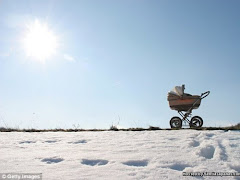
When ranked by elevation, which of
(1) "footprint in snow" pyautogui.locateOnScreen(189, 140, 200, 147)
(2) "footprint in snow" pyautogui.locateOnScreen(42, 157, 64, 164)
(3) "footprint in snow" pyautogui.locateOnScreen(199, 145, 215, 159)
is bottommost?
(2) "footprint in snow" pyautogui.locateOnScreen(42, 157, 64, 164)

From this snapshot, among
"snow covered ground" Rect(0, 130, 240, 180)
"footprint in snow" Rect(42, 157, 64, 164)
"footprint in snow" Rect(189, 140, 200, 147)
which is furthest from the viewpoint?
"footprint in snow" Rect(189, 140, 200, 147)

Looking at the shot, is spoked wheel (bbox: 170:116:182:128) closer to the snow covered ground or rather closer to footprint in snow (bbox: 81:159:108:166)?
the snow covered ground

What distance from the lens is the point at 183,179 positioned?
2223mm

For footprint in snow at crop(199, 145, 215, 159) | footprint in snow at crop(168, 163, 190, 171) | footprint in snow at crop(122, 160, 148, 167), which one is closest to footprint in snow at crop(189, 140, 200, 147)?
footprint in snow at crop(199, 145, 215, 159)

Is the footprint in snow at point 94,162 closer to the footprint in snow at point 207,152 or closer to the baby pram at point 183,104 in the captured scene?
the footprint in snow at point 207,152

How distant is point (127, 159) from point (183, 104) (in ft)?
22.0

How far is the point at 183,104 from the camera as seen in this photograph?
909 cm

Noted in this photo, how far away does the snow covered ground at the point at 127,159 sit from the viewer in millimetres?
2379

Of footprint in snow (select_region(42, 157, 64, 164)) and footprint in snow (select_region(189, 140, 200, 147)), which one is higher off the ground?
footprint in snow (select_region(189, 140, 200, 147))

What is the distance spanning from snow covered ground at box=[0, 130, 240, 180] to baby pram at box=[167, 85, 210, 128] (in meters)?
5.15

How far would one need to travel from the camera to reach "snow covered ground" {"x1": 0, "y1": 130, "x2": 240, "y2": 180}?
2.38 metres

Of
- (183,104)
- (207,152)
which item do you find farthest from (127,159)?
(183,104)

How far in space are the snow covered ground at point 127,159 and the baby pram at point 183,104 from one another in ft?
16.9

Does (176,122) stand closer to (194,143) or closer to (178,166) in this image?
(194,143)
